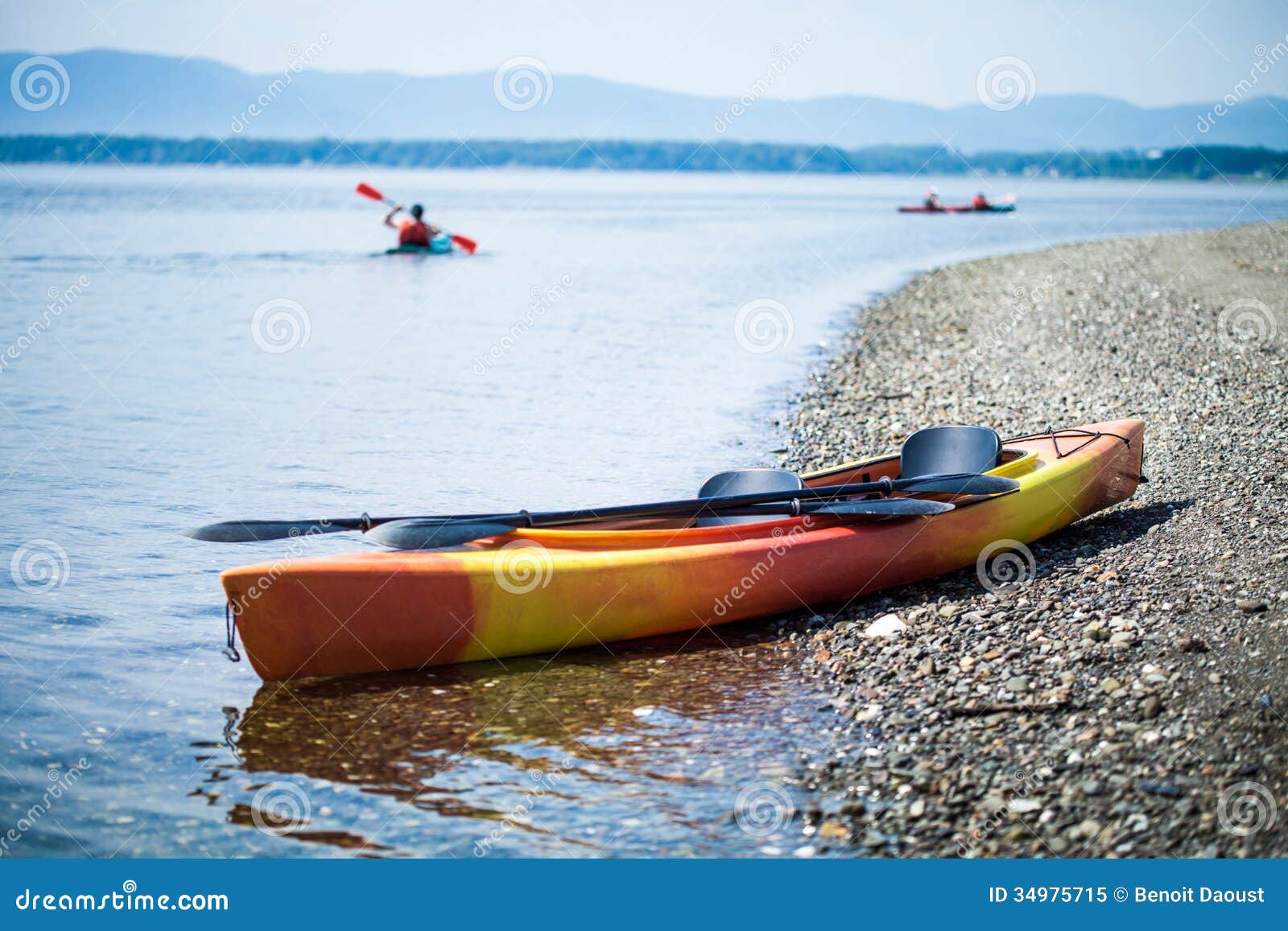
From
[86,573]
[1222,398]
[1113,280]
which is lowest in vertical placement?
[86,573]

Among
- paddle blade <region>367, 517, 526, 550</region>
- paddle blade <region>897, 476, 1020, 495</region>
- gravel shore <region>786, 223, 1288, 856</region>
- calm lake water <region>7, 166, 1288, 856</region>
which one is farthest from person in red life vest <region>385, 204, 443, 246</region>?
paddle blade <region>367, 517, 526, 550</region>

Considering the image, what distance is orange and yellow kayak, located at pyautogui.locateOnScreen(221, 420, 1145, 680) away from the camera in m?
5.88

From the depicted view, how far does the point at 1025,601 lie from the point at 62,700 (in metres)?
5.33

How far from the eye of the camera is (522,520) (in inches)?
250

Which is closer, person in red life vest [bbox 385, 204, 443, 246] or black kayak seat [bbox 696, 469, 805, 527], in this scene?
black kayak seat [bbox 696, 469, 805, 527]

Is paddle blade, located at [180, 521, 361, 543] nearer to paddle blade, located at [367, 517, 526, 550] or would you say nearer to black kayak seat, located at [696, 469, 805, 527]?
paddle blade, located at [367, 517, 526, 550]

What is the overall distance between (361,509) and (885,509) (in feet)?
15.0

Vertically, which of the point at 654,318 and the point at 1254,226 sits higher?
the point at 1254,226

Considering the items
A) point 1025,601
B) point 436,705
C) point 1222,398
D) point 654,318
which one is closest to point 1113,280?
point 654,318

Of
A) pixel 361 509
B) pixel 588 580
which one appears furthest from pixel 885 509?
pixel 361 509

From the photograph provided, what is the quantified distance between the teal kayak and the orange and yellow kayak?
25.4 metres

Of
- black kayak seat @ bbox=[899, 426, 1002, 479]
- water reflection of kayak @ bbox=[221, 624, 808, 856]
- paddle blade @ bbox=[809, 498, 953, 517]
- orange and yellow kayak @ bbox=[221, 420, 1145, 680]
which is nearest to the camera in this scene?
water reflection of kayak @ bbox=[221, 624, 808, 856]

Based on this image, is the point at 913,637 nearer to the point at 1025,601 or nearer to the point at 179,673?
the point at 1025,601

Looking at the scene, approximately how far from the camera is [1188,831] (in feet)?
13.8
